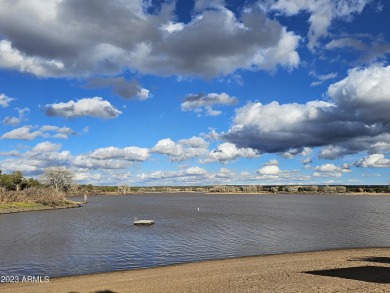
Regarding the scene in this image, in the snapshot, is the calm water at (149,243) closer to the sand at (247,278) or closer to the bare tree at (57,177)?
the sand at (247,278)

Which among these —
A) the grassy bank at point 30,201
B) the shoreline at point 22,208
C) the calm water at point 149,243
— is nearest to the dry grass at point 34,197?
the grassy bank at point 30,201

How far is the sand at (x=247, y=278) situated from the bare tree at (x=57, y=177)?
489 ft

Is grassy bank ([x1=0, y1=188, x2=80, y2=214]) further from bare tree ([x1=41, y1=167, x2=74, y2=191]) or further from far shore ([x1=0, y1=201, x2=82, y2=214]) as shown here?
bare tree ([x1=41, y1=167, x2=74, y2=191])

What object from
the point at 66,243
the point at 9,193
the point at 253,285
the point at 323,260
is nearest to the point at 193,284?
the point at 253,285

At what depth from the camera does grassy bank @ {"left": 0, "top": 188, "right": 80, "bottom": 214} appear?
95.4m

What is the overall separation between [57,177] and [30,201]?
208ft

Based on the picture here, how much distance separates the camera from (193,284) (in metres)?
22.2

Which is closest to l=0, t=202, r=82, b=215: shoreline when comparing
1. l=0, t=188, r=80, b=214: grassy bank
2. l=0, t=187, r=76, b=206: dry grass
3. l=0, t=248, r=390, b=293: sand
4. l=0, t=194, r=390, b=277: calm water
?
l=0, t=188, r=80, b=214: grassy bank

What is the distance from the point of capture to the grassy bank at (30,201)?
313ft

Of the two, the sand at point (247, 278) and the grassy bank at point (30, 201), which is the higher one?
the grassy bank at point (30, 201)

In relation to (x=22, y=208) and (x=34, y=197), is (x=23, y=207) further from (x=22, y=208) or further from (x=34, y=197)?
(x=34, y=197)

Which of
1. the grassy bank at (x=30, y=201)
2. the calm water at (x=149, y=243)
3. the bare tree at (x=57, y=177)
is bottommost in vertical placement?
the calm water at (x=149, y=243)

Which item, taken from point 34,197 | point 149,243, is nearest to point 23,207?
point 34,197

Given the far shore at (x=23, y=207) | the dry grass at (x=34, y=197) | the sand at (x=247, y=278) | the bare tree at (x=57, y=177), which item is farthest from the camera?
the bare tree at (x=57, y=177)
